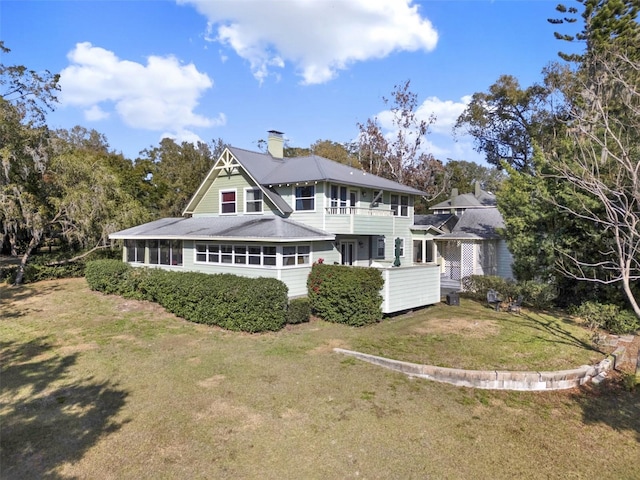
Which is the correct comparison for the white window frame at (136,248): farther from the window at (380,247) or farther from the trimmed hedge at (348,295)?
the window at (380,247)

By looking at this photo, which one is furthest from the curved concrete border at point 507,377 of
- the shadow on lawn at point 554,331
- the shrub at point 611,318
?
the shrub at point 611,318

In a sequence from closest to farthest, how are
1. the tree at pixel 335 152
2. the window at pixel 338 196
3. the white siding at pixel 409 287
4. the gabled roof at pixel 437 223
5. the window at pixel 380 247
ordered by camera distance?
the white siding at pixel 409 287 → the window at pixel 338 196 → the window at pixel 380 247 → the gabled roof at pixel 437 223 → the tree at pixel 335 152

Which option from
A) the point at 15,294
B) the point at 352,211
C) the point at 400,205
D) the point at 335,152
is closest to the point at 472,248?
the point at 400,205

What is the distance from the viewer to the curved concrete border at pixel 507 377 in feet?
28.1

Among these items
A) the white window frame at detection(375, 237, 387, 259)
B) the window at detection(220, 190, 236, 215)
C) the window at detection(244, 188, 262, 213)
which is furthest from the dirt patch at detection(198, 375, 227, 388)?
the white window frame at detection(375, 237, 387, 259)

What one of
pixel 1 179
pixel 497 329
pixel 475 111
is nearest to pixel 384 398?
pixel 497 329

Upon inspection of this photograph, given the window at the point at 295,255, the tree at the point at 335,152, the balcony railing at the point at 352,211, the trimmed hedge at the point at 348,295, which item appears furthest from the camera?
the tree at the point at 335,152

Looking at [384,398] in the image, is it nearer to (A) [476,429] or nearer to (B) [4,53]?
Answer: (A) [476,429]

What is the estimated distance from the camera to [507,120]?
32.7m

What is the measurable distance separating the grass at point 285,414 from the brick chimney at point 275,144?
46.4ft

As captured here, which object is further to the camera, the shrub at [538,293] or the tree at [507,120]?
the tree at [507,120]

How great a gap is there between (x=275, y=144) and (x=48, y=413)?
1918 centimetres

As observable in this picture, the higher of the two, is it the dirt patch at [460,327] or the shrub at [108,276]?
the shrub at [108,276]

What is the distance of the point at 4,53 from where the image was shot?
21172 mm
